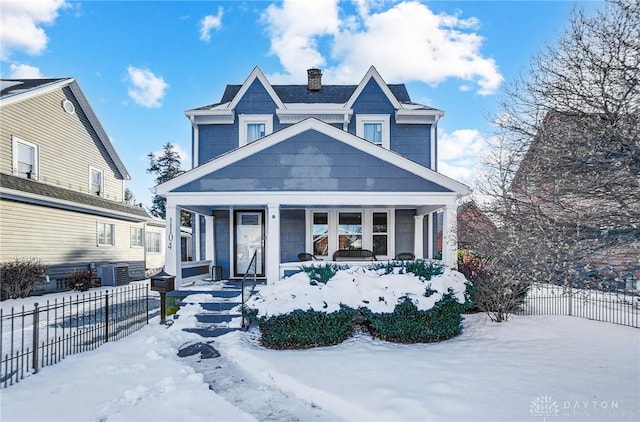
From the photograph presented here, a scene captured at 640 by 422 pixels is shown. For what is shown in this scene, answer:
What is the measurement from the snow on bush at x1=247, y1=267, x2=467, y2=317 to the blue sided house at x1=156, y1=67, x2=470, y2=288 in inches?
73.8

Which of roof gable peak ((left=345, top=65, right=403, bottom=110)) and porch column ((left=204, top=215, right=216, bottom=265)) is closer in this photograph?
porch column ((left=204, top=215, right=216, bottom=265))

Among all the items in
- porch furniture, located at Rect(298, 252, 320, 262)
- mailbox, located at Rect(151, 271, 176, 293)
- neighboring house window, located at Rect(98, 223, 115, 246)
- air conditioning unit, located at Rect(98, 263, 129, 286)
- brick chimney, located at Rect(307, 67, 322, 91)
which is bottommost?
air conditioning unit, located at Rect(98, 263, 129, 286)

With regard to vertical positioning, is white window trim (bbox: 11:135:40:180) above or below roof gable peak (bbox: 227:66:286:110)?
below

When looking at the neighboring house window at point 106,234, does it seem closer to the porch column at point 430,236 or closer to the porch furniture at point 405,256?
the porch furniture at point 405,256

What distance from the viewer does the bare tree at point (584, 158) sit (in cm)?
431

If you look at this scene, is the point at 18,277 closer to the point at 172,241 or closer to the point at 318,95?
the point at 172,241

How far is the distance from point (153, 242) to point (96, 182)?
7.60 metres

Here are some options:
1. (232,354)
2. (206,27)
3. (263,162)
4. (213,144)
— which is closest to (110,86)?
(206,27)

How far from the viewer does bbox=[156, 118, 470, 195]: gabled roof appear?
9.23 meters

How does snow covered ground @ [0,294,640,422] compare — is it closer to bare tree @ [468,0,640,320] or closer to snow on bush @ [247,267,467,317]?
snow on bush @ [247,267,467,317]

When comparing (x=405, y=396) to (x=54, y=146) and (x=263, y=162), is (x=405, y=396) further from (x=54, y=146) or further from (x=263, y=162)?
(x=54, y=146)

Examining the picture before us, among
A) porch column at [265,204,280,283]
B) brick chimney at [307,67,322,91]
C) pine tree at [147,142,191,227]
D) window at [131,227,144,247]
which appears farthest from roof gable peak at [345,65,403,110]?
pine tree at [147,142,191,227]

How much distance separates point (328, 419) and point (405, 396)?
1071 millimetres

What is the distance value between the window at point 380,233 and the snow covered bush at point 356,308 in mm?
4425
